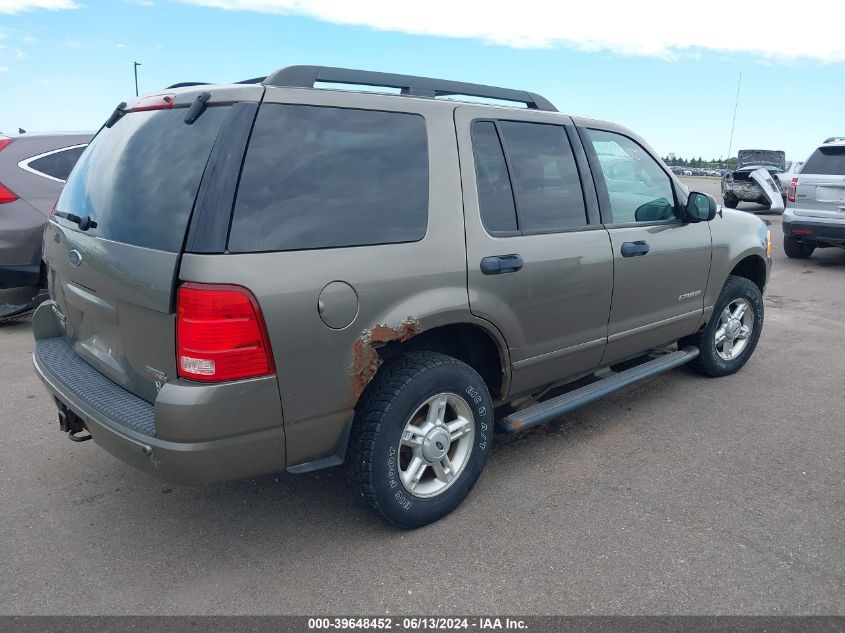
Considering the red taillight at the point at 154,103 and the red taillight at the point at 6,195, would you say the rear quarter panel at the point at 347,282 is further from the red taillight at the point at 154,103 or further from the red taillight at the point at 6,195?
the red taillight at the point at 6,195

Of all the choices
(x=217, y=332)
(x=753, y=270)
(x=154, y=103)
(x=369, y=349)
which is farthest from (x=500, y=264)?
(x=753, y=270)

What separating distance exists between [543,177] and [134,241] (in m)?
2.00

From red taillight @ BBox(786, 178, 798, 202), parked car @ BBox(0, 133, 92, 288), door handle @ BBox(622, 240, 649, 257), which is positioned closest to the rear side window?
red taillight @ BBox(786, 178, 798, 202)

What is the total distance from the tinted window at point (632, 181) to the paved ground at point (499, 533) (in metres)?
1.31

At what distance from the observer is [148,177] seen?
259 centimetres

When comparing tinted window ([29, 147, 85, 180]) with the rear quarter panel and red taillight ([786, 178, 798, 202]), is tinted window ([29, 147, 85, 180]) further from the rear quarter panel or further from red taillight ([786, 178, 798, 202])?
red taillight ([786, 178, 798, 202])

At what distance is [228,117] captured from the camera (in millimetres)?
2408

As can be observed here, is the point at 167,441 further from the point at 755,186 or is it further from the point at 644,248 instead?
the point at 755,186

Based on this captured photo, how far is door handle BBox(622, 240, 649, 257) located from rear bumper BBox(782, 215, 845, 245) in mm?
7110

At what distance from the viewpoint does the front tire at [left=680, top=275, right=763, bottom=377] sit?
15.4 feet

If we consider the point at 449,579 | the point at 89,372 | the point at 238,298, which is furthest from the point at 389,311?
the point at 89,372

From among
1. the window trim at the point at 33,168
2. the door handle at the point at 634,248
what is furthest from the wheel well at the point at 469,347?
the window trim at the point at 33,168

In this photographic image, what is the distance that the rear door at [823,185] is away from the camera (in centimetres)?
923

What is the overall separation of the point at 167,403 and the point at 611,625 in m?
1.78
